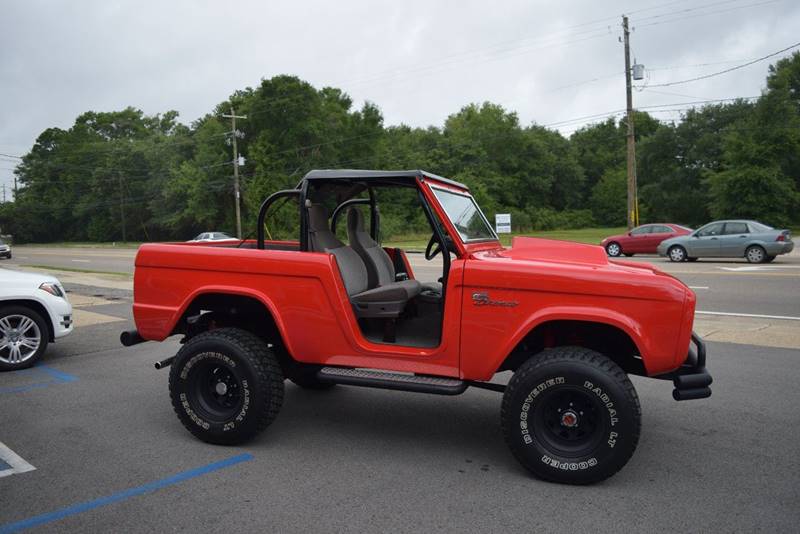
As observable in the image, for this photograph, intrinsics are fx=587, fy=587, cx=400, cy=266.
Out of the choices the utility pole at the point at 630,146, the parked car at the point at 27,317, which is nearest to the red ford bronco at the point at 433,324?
the parked car at the point at 27,317

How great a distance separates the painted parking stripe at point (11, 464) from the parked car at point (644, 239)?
2207 centimetres

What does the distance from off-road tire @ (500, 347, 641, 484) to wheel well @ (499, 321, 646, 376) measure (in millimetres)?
328

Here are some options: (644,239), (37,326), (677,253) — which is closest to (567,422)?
(37,326)

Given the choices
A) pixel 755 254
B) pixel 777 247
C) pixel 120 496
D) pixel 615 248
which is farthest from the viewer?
pixel 615 248

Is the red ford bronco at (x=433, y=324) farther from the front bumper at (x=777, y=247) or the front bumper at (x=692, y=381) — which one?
the front bumper at (x=777, y=247)

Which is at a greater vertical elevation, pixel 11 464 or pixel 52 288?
pixel 52 288

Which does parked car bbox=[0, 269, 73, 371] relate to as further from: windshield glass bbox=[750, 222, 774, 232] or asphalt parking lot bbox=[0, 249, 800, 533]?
windshield glass bbox=[750, 222, 774, 232]

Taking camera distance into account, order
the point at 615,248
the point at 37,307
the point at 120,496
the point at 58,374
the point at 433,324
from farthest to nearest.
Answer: the point at 615,248
the point at 37,307
the point at 58,374
the point at 433,324
the point at 120,496

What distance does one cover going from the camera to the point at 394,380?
3855 mm

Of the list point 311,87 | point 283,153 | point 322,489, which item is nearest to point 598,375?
point 322,489

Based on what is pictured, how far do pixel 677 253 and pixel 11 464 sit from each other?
811 inches

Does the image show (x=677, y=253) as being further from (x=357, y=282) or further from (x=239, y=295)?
(x=239, y=295)

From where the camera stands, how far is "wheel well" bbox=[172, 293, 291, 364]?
4.48 metres

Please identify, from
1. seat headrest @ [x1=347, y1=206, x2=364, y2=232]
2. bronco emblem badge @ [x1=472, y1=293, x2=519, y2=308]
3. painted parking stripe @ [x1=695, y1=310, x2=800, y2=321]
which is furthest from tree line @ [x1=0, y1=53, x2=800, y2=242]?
bronco emblem badge @ [x1=472, y1=293, x2=519, y2=308]
